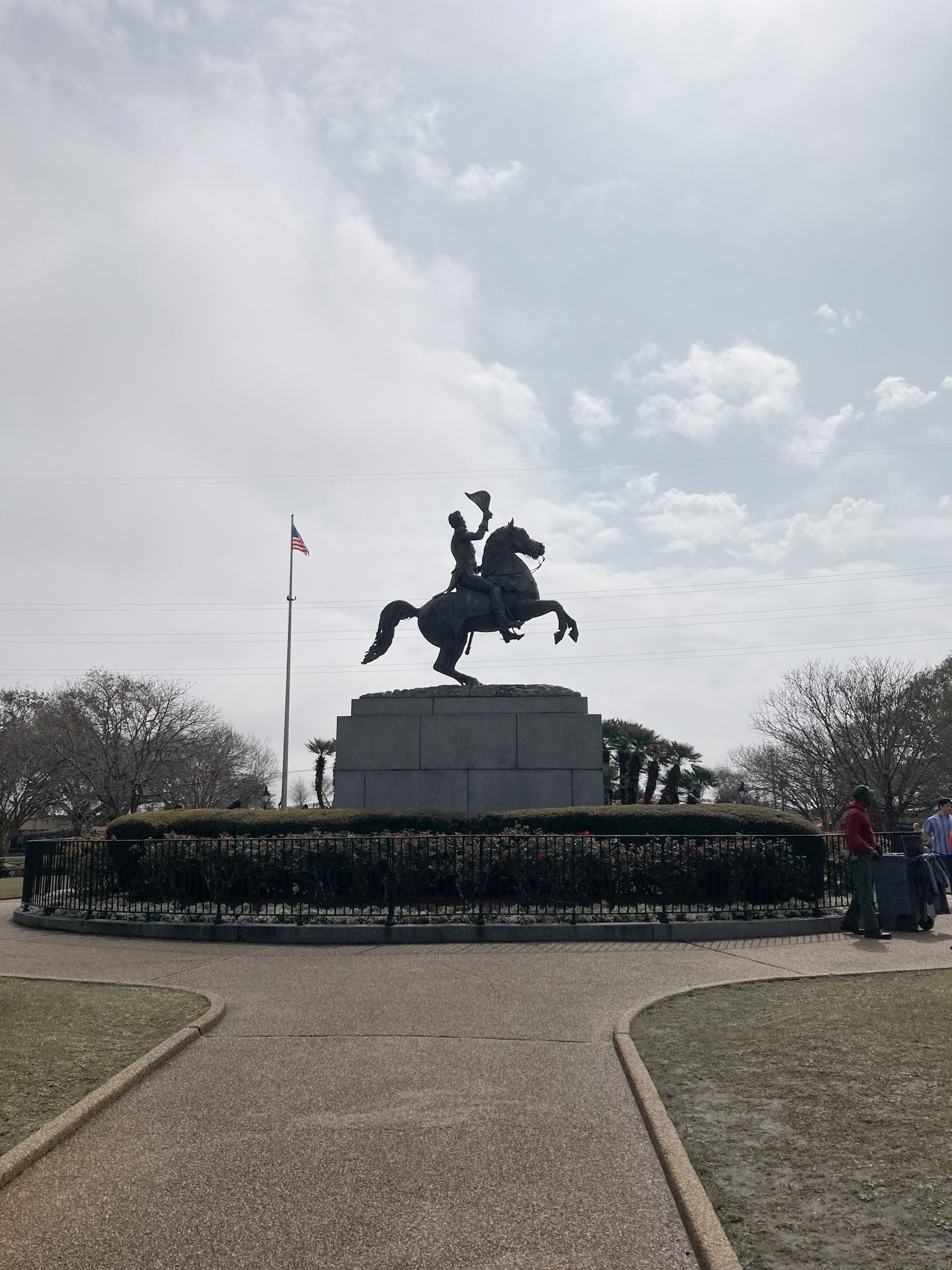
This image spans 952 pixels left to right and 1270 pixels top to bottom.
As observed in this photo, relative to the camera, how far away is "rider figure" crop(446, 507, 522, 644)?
62.1 feet

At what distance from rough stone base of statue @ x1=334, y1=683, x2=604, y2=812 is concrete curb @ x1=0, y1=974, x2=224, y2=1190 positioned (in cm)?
1025

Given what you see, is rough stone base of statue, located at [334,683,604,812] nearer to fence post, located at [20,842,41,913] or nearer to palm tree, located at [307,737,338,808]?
fence post, located at [20,842,41,913]

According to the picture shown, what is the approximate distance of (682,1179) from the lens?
Answer: 13.2 ft

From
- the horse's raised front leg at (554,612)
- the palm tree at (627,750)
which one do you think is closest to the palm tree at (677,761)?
the palm tree at (627,750)

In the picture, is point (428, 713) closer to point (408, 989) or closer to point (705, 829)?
point (705, 829)

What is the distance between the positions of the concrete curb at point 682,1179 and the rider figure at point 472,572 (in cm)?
1325

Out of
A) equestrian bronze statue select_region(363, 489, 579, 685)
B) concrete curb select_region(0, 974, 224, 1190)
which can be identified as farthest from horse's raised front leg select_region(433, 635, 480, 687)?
concrete curb select_region(0, 974, 224, 1190)

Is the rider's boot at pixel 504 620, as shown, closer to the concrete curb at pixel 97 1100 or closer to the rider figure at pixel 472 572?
the rider figure at pixel 472 572

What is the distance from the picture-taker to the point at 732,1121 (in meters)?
4.76

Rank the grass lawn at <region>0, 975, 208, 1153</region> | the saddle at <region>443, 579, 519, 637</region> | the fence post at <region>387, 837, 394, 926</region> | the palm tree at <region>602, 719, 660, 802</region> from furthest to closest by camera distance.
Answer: the palm tree at <region>602, 719, 660, 802</region> → the saddle at <region>443, 579, 519, 637</region> → the fence post at <region>387, 837, 394, 926</region> → the grass lawn at <region>0, 975, 208, 1153</region>

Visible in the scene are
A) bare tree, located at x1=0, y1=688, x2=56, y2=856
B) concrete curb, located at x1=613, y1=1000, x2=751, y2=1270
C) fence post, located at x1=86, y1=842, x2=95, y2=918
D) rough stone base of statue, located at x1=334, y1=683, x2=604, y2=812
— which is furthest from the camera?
bare tree, located at x1=0, y1=688, x2=56, y2=856

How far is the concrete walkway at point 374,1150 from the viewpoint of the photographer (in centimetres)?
357

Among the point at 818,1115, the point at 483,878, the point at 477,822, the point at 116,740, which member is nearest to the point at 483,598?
the point at 477,822

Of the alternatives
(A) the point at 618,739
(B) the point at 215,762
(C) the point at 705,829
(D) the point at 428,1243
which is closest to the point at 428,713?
(C) the point at 705,829
